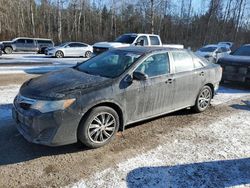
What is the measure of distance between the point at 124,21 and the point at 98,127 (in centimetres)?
5108

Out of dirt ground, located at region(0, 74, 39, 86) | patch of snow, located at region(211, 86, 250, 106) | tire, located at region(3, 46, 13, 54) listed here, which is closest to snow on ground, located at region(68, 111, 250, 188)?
patch of snow, located at region(211, 86, 250, 106)

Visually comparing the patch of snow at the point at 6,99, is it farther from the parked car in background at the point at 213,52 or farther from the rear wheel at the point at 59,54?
the rear wheel at the point at 59,54

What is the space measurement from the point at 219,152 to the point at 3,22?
38.9 meters

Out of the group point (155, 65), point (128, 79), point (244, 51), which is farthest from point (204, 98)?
point (244, 51)

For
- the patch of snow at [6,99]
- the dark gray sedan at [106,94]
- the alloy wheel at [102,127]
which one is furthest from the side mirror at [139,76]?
the patch of snow at [6,99]

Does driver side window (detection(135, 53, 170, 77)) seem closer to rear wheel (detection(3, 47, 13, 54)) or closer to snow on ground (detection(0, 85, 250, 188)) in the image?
snow on ground (detection(0, 85, 250, 188))

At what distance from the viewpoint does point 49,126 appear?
3.55m

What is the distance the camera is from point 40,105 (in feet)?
11.7

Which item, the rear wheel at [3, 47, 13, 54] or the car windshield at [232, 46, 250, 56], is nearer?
the car windshield at [232, 46, 250, 56]

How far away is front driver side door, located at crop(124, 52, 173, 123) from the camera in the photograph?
4.39 meters

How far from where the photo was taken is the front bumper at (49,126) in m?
3.53

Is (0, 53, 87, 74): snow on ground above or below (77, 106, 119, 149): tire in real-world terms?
below

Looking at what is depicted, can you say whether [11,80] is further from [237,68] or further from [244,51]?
[244,51]

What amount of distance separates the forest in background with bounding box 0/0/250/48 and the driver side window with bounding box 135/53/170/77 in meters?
36.2
